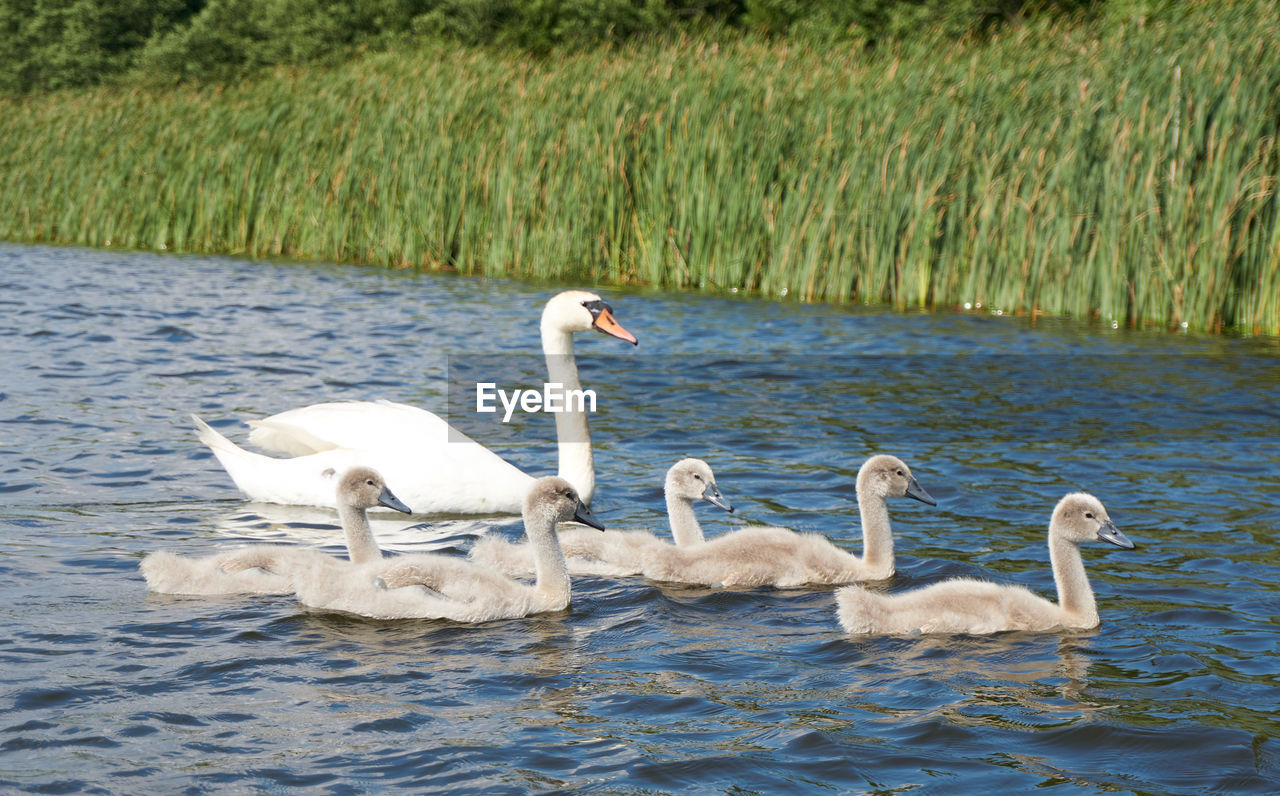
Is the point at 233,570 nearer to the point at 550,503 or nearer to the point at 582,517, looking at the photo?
the point at 550,503

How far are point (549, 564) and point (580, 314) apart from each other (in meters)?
2.55

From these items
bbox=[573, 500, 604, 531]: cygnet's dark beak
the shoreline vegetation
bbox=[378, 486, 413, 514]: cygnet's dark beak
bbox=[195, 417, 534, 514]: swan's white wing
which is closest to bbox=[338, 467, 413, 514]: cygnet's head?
bbox=[378, 486, 413, 514]: cygnet's dark beak

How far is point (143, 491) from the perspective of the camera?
8.33 m

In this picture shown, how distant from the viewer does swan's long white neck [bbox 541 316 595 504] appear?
795 cm

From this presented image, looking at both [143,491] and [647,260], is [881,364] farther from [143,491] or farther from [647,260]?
[143,491]

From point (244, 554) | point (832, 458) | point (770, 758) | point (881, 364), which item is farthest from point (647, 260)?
point (770, 758)

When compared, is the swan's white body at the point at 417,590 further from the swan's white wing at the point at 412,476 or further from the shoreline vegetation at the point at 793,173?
the shoreline vegetation at the point at 793,173

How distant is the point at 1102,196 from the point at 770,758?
1042 cm

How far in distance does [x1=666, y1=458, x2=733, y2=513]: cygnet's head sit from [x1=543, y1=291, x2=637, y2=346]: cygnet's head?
4.86 ft

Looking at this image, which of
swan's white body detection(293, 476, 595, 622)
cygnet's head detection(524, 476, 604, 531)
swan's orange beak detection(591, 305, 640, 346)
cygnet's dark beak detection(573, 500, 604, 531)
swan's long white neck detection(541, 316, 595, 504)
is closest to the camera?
swan's white body detection(293, 476, 595, 622)

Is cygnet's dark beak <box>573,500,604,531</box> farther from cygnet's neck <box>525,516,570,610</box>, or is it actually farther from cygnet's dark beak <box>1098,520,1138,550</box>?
cygnet's dark beak <box>1098,520,1138,550</box>

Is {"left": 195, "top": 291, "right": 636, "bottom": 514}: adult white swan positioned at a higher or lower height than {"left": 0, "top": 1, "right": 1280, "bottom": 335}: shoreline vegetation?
lower

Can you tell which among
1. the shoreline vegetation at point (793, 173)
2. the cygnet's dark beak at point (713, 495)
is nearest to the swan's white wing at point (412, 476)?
the cygnet's dark beak at point (713, 495)

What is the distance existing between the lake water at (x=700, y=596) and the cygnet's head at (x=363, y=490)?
1.91 feet
